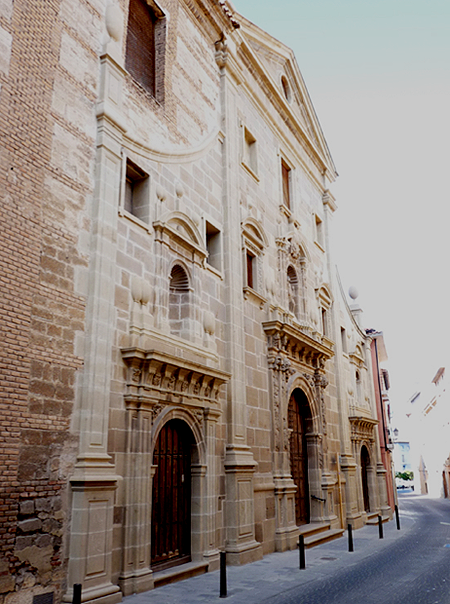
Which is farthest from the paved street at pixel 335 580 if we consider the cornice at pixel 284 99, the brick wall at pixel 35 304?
the cornice at pixel 284 99

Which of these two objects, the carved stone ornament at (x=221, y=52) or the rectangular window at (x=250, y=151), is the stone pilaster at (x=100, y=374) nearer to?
the carved stone ornament at (x=221, y=52)

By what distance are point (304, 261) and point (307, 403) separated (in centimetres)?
479

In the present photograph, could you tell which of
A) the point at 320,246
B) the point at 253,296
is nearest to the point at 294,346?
the point at 253,296

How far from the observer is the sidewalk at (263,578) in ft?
28.5

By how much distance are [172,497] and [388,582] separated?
419 centimetres

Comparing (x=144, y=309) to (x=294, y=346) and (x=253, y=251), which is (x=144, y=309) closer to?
(x=253, y=251)

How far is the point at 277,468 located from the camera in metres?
14.6

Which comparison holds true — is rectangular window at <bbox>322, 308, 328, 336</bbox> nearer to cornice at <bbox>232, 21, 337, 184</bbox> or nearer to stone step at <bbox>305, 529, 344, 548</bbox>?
cornice at <bbox>232, 21, 337, 184</bbox>

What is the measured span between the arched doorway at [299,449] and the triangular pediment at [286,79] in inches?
391

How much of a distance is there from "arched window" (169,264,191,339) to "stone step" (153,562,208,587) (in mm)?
4283

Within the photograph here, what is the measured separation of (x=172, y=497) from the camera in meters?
10.6

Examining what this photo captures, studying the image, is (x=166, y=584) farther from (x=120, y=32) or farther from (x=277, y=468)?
(x=120, y=32)

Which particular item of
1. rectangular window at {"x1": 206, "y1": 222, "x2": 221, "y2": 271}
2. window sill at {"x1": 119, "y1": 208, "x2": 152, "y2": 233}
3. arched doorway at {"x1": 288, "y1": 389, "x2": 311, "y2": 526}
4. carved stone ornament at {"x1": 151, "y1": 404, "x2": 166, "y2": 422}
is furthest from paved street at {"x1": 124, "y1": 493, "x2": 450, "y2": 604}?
rectangular window at {"x1": 206, "y1": 222, "x2": 221, "y2": 271}

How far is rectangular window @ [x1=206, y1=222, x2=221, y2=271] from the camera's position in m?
13.7
